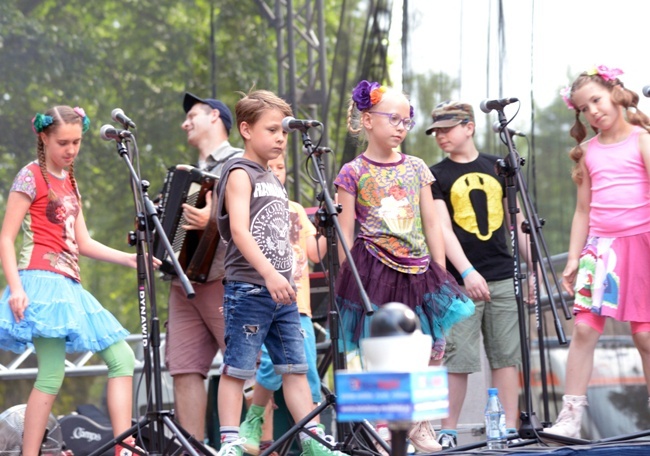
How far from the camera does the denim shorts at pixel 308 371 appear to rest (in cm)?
439

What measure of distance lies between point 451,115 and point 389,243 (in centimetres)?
Result: 97

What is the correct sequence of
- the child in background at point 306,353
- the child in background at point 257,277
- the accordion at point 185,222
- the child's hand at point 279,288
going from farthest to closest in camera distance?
the accordion at point 185,222 → the child in background at point 306,353 → the child in background at point 257,277 → the child's hand at point 279,288

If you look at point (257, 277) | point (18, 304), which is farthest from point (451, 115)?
point (18, 304)

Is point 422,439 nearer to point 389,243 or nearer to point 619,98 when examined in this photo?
point 389,243

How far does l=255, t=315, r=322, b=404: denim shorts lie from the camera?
4.39 m

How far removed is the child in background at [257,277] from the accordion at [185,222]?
2.22 feet

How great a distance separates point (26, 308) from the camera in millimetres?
3916

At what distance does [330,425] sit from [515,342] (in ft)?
4.77

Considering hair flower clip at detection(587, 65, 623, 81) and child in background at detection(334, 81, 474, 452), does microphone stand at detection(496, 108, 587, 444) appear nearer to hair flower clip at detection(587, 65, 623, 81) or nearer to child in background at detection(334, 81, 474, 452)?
child in background at detection(334, 81, 474, 452)

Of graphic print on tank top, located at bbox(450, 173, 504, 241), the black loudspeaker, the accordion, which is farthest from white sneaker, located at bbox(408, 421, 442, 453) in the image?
the black loudspeaker

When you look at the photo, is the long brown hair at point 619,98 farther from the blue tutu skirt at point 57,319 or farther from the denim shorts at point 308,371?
the blue tutu skirt at point 57,319

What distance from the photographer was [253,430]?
13.8 feet

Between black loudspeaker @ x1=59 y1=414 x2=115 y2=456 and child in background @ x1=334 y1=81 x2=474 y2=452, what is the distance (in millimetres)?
1839

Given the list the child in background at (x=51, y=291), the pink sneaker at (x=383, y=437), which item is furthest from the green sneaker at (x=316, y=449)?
the child in background at (x=51, y=291)
